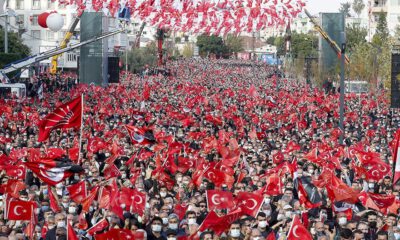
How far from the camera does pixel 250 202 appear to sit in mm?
16484

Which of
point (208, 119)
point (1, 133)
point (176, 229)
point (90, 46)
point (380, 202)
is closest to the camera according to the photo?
point (176, 229)

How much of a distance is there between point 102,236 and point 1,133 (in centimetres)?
1857

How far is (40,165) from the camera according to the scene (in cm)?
1830

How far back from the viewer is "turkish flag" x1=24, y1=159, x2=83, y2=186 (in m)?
18.3

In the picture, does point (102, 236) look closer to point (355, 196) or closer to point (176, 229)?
point (176, 229)

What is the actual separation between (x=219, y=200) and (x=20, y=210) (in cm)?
287

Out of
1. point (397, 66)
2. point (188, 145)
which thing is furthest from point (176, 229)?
point (397, 66)

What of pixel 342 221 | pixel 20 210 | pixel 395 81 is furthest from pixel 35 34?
pixel 342 221

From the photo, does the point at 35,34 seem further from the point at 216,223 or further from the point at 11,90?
the point at 216,223

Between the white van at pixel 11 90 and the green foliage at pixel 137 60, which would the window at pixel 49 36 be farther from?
the white van at pixel 11 90

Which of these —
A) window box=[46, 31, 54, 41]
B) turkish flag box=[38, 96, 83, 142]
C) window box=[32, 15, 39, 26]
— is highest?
window box=[32, 15, 39, 26]

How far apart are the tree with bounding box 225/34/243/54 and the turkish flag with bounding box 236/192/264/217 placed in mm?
164471

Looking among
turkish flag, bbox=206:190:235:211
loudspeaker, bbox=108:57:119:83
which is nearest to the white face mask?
turkish flag, bbox=206:190:235:211

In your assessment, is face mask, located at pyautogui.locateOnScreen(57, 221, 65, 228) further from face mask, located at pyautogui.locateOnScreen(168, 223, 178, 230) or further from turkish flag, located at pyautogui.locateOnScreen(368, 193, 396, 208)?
turkish flag, located at pyautogui.locateOnScreen(368, 193, 396, 208)
